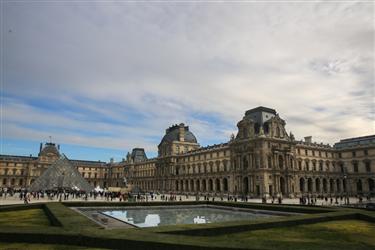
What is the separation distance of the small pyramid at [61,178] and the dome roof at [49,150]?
61111 millimetres

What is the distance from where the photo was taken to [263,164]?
6294 centimetres

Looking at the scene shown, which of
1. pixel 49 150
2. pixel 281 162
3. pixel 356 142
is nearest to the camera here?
pixel 281 162

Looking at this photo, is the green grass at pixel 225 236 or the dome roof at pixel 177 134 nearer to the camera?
the green grass at pixel 225 236

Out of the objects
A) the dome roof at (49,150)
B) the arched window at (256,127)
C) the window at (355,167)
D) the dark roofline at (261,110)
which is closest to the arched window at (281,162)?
the arched window at (256,127)

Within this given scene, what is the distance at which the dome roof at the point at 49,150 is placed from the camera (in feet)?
425

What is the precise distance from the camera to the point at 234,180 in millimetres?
70375

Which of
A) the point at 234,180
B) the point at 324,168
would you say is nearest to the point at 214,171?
the point at 234,180

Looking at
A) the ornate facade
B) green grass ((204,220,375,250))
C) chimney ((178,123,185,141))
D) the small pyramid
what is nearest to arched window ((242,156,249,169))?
the ornate facade

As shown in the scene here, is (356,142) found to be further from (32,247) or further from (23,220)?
(32,247)

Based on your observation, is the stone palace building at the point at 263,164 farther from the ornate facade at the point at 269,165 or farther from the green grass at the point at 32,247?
the green grass at the point at 32,247

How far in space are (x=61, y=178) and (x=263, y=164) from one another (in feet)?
152

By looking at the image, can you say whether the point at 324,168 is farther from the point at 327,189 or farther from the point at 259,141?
the point at 259,141

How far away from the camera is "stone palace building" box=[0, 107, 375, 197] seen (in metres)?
64.8

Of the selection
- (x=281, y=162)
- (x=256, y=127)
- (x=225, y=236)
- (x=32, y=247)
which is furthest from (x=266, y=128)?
(x=32, y=247)
